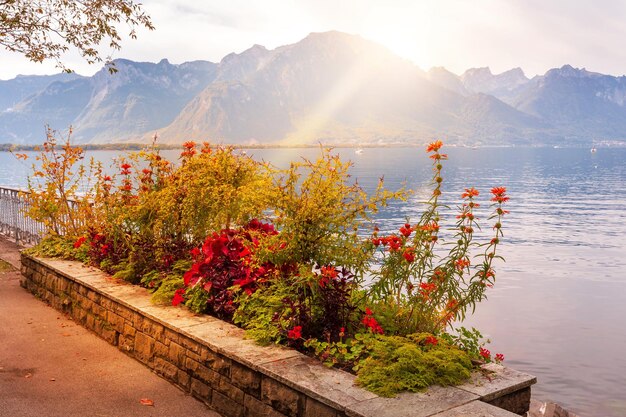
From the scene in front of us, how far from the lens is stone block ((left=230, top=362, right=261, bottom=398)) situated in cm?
509

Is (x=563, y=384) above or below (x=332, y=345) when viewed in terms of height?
below

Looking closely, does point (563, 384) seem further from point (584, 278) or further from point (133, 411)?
point (584, 278)

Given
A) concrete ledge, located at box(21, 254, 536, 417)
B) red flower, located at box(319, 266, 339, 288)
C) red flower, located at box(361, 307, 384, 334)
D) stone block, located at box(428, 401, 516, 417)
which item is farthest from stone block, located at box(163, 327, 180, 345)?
stone block, located at box(428, 401, 516, 417)

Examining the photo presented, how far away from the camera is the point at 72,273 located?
8.57 m

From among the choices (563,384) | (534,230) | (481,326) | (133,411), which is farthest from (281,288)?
(534,230)

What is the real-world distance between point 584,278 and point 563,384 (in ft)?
47.3

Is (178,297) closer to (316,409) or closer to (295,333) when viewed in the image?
(295,333)

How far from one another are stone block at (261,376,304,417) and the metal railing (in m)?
10.2

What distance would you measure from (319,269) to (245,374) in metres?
1.34

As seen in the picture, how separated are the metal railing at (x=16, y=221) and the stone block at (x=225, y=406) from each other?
9422 millimetres

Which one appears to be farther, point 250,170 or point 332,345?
point 250,170

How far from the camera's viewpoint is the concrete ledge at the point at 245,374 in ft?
14.4

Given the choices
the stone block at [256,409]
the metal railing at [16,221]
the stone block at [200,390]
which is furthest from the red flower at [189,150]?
the metal railing at [16,221]

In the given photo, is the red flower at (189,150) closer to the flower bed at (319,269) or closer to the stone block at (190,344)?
the flower bed at (319,269)
